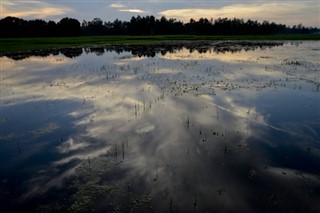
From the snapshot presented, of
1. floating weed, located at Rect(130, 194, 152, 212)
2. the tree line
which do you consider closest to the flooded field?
floating weed, located at Rect(130, 194, 152, 212)

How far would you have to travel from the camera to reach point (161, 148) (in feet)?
42.9

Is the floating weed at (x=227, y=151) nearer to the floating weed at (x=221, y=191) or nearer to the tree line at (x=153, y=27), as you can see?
the floating weed at (x=221, y=191)

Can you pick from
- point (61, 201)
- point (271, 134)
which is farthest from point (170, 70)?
point (61, 201)

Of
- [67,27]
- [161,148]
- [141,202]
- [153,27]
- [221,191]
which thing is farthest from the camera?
[153,27]

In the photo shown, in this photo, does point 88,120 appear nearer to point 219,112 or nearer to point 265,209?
point 219,112

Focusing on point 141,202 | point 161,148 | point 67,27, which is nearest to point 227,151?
point 161,148

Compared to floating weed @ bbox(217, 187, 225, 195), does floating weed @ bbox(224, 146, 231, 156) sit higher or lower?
lower

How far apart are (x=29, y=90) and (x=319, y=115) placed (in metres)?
22.3

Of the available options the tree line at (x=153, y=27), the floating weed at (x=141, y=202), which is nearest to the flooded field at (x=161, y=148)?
the floating weed at (x=141, y=202)

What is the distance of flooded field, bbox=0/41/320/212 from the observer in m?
9.20

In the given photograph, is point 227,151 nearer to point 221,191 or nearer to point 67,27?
point 221,191

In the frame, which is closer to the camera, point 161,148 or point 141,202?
point 141,202

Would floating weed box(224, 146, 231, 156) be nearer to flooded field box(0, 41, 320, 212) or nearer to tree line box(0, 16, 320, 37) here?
flooded field box(0, 41, 320, 212)

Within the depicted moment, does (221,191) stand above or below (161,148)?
above
